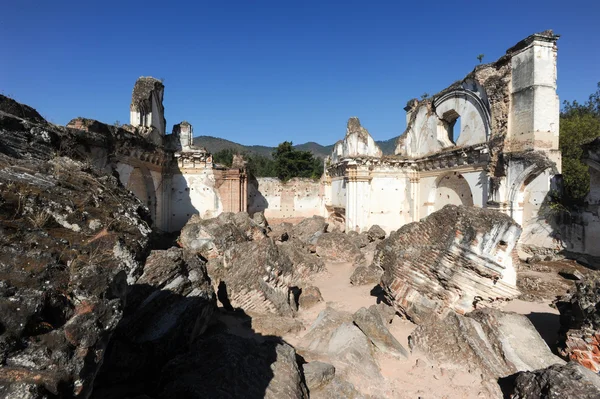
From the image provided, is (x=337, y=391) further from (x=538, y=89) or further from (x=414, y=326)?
(x=538, y=89)

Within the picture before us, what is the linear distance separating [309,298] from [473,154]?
875 centimetres

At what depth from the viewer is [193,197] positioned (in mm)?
14508

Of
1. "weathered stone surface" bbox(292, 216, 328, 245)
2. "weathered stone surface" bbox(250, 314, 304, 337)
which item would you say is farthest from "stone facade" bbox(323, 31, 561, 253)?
"weathered stone surface" bbox(250, 314, 304, 337)

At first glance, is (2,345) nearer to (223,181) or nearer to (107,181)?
(107,181)

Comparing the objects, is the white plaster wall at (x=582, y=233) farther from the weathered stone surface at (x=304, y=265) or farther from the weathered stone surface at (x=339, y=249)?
the weathered stone surface at (x=304, y=265)

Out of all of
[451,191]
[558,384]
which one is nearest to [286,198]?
[451,191]

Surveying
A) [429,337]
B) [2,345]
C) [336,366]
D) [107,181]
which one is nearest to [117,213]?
[107,181]

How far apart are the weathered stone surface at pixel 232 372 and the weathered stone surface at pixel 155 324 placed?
514mm

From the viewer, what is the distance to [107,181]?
9.61 ft

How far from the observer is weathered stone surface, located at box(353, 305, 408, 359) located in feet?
17.3

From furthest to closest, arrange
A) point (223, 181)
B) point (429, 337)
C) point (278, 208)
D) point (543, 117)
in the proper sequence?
point (278, 208) < point (223, 181) < point (543, 117) < point (429, 337)

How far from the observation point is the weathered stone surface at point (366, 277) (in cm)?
912

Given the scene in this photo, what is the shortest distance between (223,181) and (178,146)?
2.50m

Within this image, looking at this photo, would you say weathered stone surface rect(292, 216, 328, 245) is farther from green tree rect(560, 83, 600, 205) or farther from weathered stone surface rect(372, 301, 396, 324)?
green tree rect(560, 83, 600, 205)
